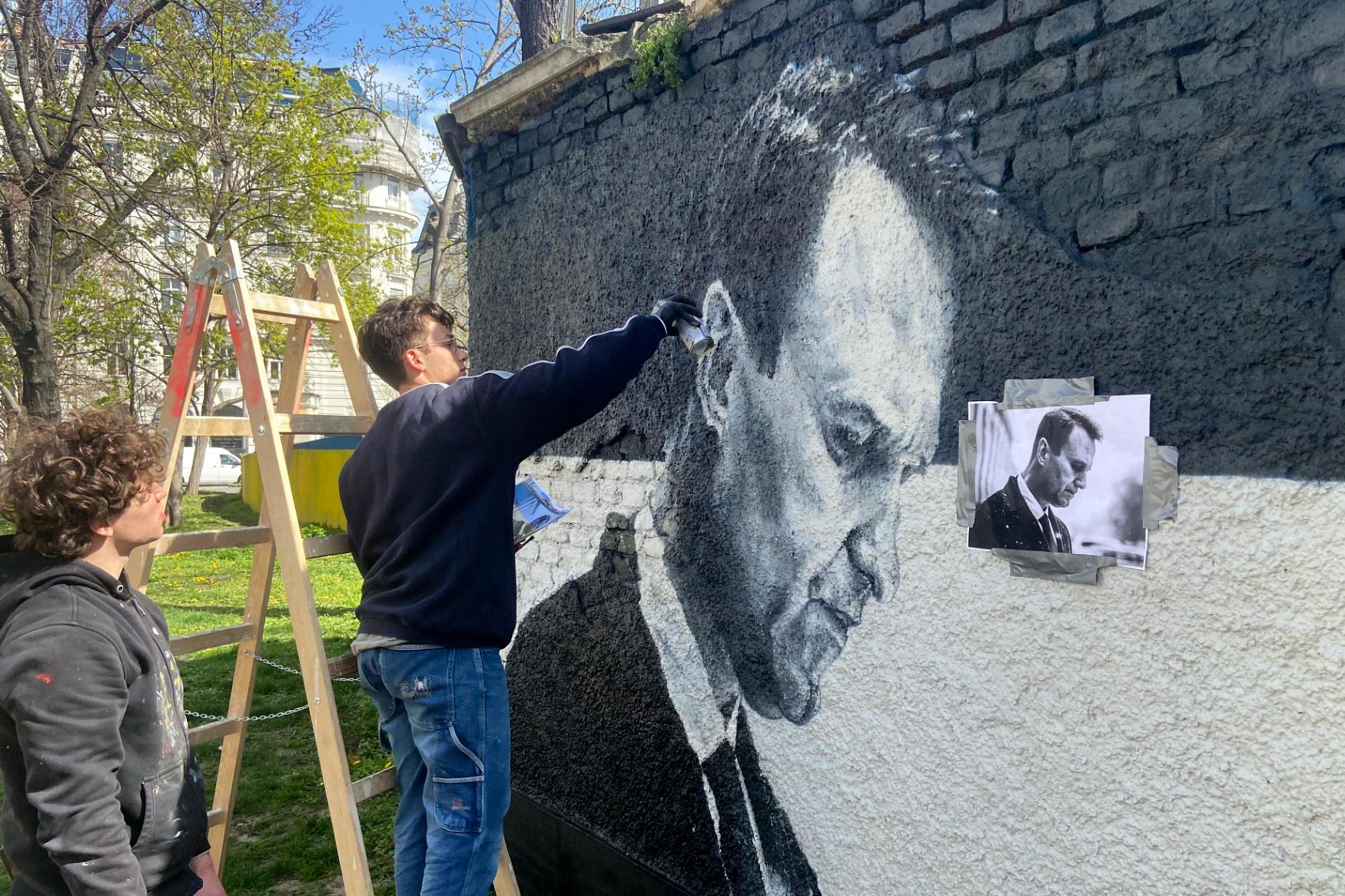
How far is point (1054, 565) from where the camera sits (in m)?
2.05

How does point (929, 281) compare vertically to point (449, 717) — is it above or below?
above

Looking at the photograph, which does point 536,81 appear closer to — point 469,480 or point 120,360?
point 469,480

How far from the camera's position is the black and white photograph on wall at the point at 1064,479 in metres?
1.92

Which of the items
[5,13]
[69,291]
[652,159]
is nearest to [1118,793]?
[652,159]

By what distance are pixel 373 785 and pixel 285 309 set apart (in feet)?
5.01

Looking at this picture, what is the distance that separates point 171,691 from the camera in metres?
2.15

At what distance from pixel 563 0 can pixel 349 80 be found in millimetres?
11374

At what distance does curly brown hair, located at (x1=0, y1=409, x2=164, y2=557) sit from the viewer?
6.48ft

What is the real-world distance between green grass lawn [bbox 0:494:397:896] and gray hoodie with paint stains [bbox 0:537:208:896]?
6.42ft

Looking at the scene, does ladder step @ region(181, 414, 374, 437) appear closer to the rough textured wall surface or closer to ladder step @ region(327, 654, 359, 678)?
ladder step @ region(327, 654, 359, 678)

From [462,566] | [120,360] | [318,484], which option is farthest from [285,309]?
[120,360]

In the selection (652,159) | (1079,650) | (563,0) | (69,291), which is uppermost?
(563,0)

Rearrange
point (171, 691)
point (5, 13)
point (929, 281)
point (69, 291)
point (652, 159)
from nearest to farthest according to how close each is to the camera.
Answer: point (171, 691) → point (929, 281) → point (652, 159) → point (5, 13) → point (69, 291)

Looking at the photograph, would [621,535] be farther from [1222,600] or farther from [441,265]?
[441,265]
